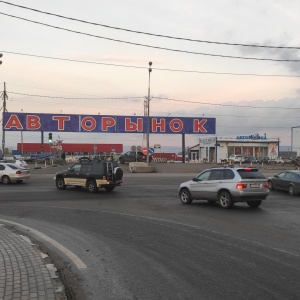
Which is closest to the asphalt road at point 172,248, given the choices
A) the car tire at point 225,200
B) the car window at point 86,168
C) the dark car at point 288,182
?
the car tire at point 225,200

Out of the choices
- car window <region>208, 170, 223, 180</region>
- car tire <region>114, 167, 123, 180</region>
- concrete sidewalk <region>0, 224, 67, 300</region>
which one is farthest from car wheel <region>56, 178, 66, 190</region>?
concrete sidewalk <region>0, 224, 67, 300</region>

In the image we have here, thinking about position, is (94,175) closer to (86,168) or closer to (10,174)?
(86,168)

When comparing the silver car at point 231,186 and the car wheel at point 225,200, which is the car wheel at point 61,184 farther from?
the car wheel at point 225,200

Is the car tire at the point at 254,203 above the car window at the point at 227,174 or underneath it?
underneath

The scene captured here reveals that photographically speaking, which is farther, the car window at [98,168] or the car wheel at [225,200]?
the car window at [98,168]

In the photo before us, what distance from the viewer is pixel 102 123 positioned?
→ 5428 cm

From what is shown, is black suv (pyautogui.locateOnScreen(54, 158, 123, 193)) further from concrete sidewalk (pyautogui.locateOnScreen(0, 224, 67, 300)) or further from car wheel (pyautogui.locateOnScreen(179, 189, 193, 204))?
concrete sidewalk (pyautogui.locateOnScreen(0, 224, 67, 300))

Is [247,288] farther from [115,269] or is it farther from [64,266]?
[64,266]

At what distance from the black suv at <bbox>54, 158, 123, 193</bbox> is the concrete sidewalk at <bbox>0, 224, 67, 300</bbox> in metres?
13.9

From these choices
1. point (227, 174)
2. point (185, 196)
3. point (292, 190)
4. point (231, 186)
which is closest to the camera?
point (231, 186)

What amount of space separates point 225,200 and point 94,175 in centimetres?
923

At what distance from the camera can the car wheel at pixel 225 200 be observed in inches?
603

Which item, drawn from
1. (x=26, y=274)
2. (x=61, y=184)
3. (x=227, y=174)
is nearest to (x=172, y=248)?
(x=26, y=274)

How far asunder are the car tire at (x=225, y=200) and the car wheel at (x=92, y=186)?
8659mm
